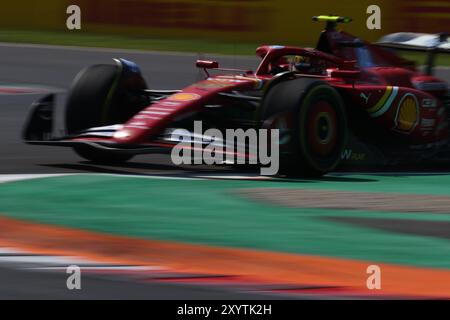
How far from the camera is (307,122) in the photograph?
10.2m

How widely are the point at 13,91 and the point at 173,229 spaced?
34.8 feet

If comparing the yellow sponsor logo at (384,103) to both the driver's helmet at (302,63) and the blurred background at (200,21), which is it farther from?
the blurred background at (200,21)

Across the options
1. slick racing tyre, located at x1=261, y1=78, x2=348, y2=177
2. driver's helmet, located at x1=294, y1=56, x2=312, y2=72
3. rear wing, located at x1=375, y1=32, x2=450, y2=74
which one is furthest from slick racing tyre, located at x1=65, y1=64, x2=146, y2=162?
rear wing, located at x1=375, y1=32, x2=450, y2=74

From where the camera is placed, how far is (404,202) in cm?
909

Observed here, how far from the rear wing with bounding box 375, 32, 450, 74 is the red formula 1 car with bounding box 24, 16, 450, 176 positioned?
12mm

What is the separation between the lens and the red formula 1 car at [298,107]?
1019 centimetres

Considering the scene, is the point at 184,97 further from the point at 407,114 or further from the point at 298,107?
the point at 407,114

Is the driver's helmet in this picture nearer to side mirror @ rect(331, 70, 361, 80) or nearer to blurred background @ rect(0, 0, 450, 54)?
side mirror @ rect(331, 70, 361, 80)

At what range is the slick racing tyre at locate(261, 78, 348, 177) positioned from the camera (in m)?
10.1

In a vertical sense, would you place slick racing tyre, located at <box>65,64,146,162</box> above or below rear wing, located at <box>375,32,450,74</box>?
below

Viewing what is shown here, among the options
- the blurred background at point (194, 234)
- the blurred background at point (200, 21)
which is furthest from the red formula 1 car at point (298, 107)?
the blurred background at point (200, 21)
